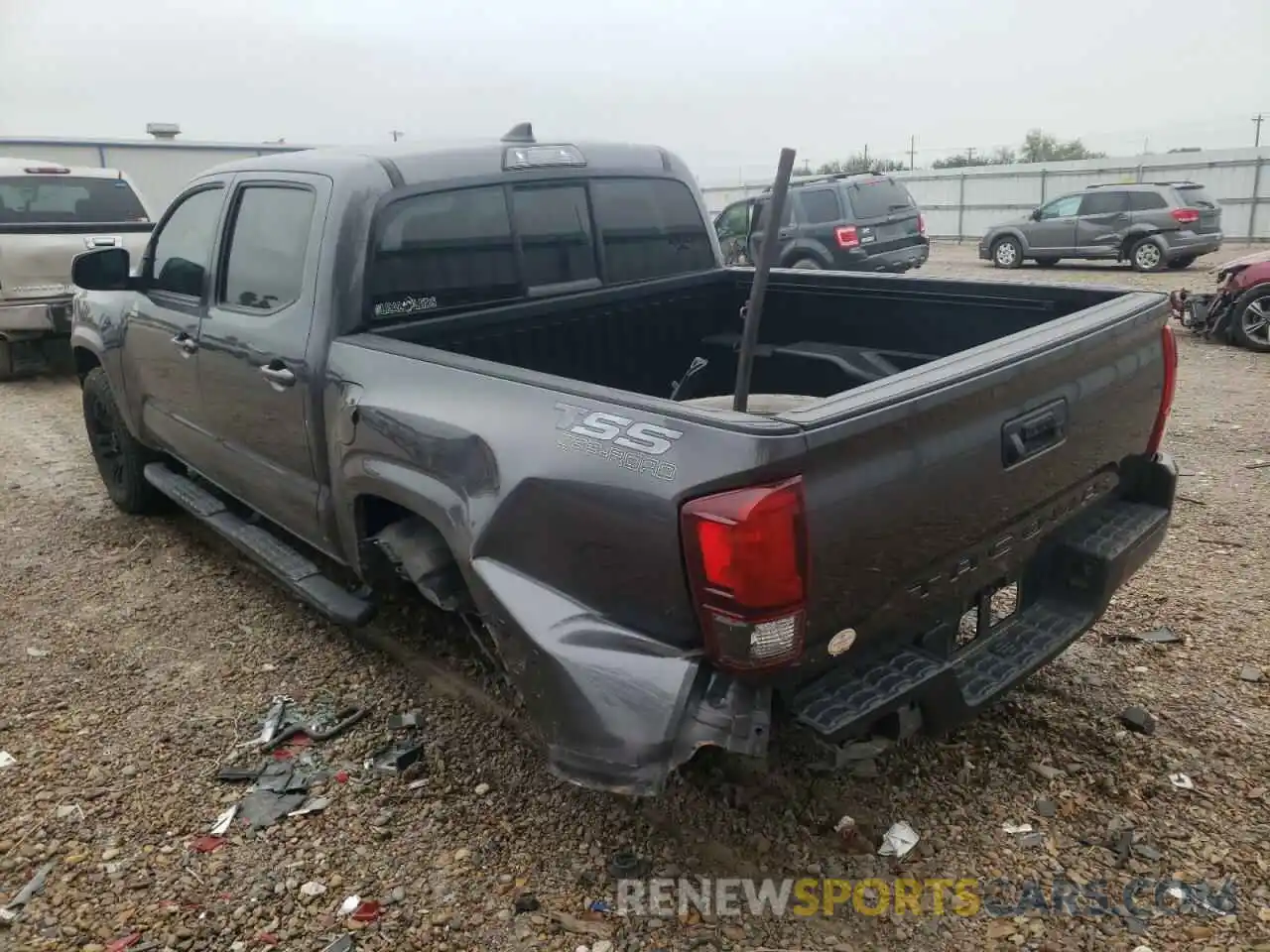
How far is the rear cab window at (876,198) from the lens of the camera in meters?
14.8

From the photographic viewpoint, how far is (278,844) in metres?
2.83

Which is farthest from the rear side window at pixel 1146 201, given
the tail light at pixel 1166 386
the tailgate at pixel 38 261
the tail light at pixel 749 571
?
the tail light at pixel 749 571

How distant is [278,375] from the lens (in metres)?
3.39

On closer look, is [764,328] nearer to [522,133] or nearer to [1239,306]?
[522,133]

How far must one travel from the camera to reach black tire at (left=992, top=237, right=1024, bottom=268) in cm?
1936

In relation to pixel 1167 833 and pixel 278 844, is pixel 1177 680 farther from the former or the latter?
pixel 278 844

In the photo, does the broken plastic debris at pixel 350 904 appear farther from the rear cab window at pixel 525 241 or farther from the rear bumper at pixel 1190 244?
the rear bumper at pixel 1190 244

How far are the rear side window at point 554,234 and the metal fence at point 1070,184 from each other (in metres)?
22.8

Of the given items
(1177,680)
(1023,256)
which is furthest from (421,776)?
(1023,256)

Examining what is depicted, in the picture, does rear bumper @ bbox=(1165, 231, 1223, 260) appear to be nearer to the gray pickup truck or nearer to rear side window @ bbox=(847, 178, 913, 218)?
rear side window @ bbox=(847, 178, 913, 218)

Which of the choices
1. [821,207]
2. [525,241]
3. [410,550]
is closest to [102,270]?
[525,241]

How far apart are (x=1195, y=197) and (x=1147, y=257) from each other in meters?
1.19

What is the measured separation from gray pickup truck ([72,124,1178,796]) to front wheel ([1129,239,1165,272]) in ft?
50.8

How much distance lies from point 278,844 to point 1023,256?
19304mm
